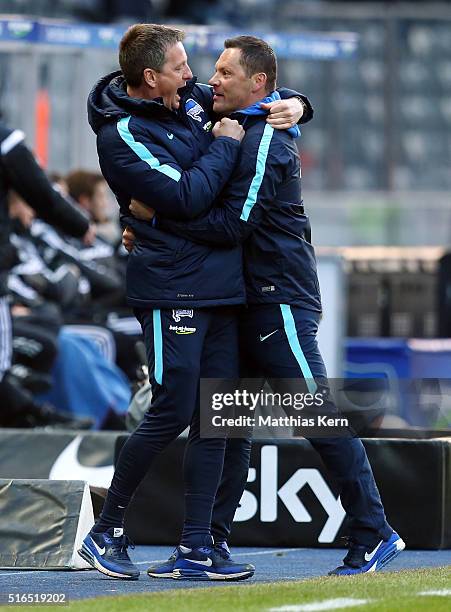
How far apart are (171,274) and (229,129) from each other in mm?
588

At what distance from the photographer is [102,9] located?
61.6 ft

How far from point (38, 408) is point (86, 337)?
997mm

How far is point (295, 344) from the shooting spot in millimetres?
6004

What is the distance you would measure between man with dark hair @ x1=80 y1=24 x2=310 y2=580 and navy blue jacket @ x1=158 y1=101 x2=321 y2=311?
6 cm

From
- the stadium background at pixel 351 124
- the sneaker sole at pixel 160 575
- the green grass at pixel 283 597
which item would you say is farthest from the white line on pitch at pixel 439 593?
the stadium background at pixel 351 124

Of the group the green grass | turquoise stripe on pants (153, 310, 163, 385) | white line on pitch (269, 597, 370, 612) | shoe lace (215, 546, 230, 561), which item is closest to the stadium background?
shoe lace (215, 546, 230, 561)

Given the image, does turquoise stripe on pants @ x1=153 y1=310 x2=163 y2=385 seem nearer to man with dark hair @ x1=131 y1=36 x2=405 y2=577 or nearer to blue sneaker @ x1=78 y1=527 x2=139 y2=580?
man with dark hair @ x1=131 y1=36 x2=405 y2=577

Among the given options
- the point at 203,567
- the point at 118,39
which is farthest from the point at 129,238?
the point at 118,39

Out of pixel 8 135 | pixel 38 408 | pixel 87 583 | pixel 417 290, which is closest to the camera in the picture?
pixel 87 583

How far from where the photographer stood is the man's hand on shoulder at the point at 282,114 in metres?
6.03

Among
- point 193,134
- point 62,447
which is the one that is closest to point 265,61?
point 193,134

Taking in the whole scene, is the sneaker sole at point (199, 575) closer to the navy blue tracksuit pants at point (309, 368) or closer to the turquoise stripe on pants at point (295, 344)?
the navy blue tracksuit pants at point (309, 368)

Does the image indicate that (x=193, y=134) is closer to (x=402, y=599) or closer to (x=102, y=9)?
(x=402, y=599)

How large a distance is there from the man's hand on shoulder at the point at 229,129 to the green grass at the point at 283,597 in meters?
1.65
